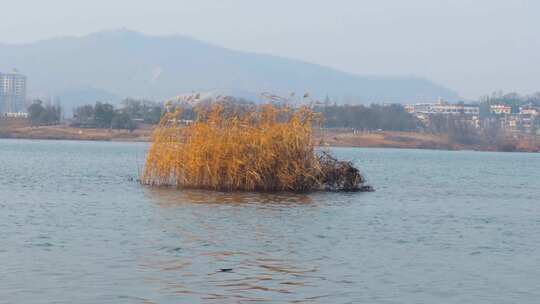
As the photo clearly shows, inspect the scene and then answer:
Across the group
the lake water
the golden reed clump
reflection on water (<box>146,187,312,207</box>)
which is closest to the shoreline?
the golden reed clump

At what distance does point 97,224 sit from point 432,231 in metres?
10.4

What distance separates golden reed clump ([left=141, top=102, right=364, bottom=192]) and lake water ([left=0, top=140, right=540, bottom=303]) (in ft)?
2.81

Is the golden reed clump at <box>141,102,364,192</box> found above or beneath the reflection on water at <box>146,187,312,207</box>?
above

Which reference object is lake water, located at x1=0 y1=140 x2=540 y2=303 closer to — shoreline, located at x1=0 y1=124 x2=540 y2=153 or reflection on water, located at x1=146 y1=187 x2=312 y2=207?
reflection on water, located at x1=146 y1=187 x2=312 y2=207

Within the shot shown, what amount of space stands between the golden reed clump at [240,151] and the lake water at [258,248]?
2.81ft

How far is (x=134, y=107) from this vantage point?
182 metres

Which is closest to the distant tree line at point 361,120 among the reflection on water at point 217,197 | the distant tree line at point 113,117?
the distant tree line at point 113,117

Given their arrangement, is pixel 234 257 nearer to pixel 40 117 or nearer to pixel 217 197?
pixel 217 197

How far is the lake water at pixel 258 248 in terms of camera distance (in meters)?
18.1

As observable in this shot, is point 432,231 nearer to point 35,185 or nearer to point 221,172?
point 221,172

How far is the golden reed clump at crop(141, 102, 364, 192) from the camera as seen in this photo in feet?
123

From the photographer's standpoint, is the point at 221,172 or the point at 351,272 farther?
the point at 221,172

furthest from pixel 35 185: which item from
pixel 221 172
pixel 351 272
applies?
pixel 351 272

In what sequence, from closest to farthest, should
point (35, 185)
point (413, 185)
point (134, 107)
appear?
point (35, 185) → point (413, 185) → point (134, 107)
